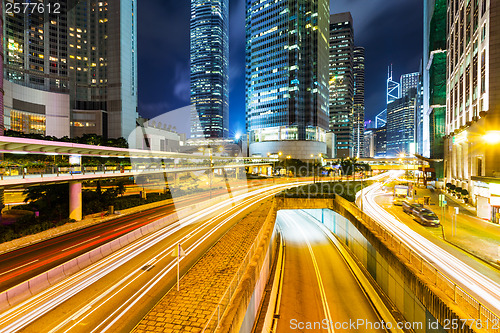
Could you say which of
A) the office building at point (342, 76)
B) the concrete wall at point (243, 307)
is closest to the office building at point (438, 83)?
the concrete wall at point (243, 307)

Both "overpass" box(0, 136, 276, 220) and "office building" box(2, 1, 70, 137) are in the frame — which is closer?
"overpass" box(0, 136, 276, 220)

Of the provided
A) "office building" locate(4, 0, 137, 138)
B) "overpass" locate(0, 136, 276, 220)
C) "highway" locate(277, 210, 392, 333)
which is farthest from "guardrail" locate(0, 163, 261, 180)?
"office building" locate(4, 0, 137, 138)

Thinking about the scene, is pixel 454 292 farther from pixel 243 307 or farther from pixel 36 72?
pixel 36 72

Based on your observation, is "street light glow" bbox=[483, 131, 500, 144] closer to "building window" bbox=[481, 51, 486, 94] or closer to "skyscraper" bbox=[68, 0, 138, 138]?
"building window" bbox=[481, 51, 486, 94]

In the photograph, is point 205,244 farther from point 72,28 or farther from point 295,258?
point 72,28

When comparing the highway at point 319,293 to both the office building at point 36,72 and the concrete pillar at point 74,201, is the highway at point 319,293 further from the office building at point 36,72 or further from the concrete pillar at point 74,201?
the office building at point 36,72

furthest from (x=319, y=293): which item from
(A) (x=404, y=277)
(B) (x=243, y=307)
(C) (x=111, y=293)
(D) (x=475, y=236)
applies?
Result: (D) (x=475, y=236)

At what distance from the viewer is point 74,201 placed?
26.4m

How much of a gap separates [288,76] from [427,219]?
106161 mm

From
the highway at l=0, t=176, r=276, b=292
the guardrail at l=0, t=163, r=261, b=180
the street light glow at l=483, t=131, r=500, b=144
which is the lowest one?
the highway at l=0, t=176, r=276, b=292

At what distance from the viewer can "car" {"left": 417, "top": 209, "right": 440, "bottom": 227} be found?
23566 mm

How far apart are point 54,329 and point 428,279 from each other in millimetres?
16693

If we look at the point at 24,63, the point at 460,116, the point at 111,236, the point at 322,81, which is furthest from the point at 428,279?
the point at 24,63

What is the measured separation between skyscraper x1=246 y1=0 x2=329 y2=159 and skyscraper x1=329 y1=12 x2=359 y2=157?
243 feet
